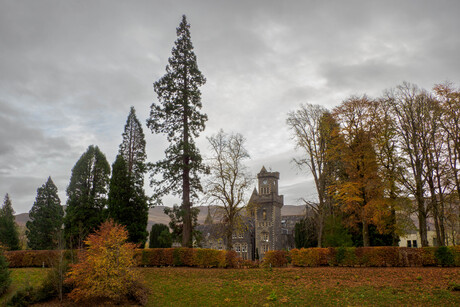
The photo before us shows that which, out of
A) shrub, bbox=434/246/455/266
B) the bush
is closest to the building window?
shrub, bbox=434/246/455/266

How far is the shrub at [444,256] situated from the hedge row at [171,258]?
13.9 m

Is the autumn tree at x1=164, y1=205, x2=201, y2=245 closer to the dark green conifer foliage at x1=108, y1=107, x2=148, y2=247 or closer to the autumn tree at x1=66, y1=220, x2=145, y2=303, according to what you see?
the dark green conifer foliage at x1=108, y1=107, x2=148, y2=247

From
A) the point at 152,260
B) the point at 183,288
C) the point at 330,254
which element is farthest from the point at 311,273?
the point at 152,260

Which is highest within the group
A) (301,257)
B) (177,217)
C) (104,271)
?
(177,217)

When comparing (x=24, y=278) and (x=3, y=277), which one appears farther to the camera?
(x=24, y=278)

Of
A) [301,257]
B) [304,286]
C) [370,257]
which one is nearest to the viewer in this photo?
[304,286]

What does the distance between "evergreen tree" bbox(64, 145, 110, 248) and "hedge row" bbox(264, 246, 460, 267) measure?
23.0m

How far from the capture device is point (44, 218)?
4734 centimetres

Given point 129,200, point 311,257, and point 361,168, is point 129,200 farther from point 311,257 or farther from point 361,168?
point 361,168

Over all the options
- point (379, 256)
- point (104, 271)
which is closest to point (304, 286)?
point (379, 256)

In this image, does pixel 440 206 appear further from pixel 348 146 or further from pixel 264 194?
pixel 264 194

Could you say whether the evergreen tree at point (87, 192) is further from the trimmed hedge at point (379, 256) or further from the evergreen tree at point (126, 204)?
the trimmed hedge at point (379, 256)

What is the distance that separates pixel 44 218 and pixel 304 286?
135ft

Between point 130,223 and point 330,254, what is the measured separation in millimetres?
20456
